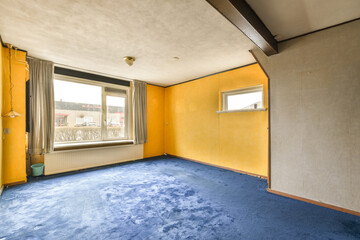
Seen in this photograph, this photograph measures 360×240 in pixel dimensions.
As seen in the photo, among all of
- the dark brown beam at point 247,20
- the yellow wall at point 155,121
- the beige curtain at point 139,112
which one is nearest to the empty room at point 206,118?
the dark brown beam at point 247,20

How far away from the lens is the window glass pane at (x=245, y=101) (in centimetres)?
371

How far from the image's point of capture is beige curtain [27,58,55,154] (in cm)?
341

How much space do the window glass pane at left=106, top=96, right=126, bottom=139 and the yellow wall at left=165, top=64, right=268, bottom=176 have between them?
5.21 ft

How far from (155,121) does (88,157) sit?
2348mm

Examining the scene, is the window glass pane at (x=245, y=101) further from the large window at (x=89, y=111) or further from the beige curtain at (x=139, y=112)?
the large window at (x=89, y=111)

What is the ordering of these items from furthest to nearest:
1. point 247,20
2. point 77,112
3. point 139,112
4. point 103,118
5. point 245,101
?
point 139,112 → point 103,118 → point 77,112 → point 245,101 → point 247,20

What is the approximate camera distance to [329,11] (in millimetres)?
1987

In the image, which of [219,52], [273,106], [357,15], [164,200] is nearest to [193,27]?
[219,52]

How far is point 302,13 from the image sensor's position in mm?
2047

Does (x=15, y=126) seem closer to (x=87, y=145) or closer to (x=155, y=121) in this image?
(x=87, y=145)

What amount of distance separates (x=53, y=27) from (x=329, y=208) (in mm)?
4682

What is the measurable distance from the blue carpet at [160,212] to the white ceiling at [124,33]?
2567mm

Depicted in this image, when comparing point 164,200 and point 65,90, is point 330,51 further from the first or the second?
point 65,90

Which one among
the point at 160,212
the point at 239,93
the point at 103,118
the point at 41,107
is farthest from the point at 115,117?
the point at 239,93
